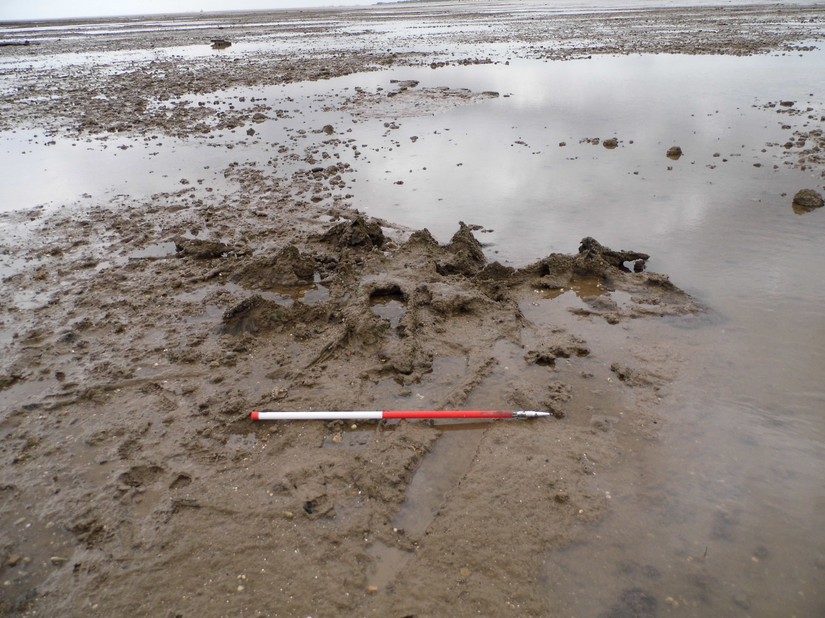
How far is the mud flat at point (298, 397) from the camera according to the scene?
12.0ft

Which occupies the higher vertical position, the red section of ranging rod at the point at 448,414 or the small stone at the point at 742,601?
the red section of ranging rod at the point at 448,414

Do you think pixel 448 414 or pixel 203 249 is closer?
pixel 448 414

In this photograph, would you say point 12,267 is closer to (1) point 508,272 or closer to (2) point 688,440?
(1) point 508,272

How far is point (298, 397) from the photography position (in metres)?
5.27

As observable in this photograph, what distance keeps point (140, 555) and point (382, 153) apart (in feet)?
34.7

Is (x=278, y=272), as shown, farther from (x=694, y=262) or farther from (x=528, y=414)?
(x=694, y=262)

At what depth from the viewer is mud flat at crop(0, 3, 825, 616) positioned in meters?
3.67

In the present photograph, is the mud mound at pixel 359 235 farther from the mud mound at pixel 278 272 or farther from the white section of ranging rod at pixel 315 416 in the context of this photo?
the white section of ranging rod at pixel 315 416

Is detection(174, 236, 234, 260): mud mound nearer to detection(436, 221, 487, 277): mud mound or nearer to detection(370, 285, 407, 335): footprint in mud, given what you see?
detection(370, 285, 407, 335): footprint in mud

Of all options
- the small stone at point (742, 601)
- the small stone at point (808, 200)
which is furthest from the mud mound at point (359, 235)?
the small stone at point (808, 200)

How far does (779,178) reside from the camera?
10.3 m

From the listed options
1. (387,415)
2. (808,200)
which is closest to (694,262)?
(808,200)

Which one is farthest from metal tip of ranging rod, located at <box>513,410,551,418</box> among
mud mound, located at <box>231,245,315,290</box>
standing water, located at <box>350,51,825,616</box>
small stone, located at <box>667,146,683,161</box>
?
small stone, located at <box>667,146,683,161</box>

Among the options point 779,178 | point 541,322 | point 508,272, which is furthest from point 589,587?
point 779,178
